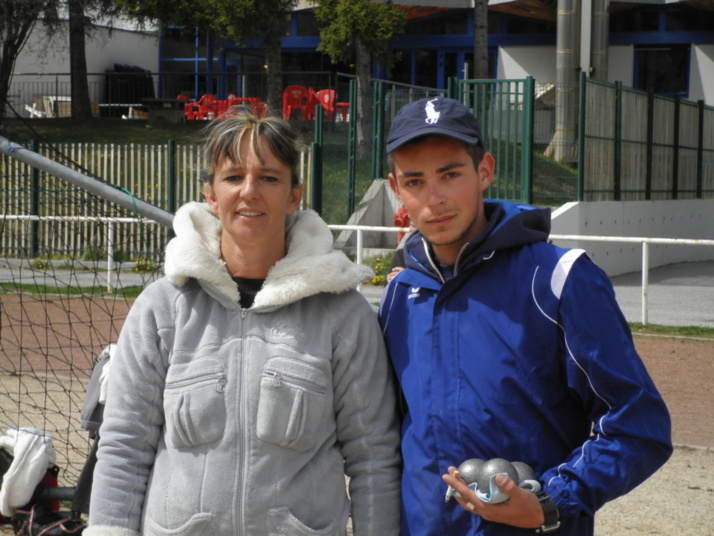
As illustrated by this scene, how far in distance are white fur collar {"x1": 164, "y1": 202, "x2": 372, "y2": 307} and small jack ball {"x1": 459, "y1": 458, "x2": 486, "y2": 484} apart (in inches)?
24.8

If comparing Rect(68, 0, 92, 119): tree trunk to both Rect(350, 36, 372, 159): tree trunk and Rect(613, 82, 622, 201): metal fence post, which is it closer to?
Rect(350, 36, 372, 159): tree trunk

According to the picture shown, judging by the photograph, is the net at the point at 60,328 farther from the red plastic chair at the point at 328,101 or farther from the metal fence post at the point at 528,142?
the red plastic chair at the point at 328,101

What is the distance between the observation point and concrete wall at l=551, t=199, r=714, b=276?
17.1 meters

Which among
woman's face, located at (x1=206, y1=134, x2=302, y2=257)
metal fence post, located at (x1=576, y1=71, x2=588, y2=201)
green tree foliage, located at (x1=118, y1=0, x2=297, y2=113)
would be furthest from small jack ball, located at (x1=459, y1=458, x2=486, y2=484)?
green tree foliage, located at (x1=118, y1=0, x2=297, y2=113)

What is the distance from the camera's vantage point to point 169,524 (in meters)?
2.74

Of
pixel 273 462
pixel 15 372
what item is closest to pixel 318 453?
pixel 273 462

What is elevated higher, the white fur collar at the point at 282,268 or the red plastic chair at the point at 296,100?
the red plastic chair at the point at 296,100

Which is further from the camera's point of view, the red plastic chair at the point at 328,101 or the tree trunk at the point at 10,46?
the tree trunk at the point at 10,46

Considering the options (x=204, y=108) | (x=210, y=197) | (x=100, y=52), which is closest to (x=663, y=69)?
(x=204, y=108)

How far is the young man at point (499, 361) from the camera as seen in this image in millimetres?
2504

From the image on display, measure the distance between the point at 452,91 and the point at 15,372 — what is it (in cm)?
1001

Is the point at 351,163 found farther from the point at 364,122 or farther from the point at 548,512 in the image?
the point at 548,512

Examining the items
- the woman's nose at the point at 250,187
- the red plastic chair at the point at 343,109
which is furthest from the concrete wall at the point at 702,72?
the woman's nose at the point at 250,187

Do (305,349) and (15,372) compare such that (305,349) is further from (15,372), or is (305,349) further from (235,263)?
(15,372)
